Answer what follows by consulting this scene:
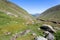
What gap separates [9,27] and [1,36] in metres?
6.36

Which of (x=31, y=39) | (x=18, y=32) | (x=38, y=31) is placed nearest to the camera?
(x=31, y=39)

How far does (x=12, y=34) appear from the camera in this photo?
115 feet

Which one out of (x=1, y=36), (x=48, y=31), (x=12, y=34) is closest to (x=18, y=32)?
(x=12, y=34)

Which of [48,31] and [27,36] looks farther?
[48,31]

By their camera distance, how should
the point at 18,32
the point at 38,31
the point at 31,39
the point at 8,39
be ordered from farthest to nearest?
the point at 38,31 → the point at 18,32 → the point at 31,39 → the point at 8,39

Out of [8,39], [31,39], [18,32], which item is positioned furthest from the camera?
[18,32]

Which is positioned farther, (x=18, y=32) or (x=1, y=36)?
(x=18, y=32)

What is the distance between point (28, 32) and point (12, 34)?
3.85 meters

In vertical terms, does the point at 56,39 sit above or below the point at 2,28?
below

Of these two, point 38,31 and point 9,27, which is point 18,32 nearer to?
point 9,27

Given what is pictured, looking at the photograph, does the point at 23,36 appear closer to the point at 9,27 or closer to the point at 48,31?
the point at 9,27

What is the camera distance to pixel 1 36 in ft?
107

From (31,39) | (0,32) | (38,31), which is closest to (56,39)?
(38,31)

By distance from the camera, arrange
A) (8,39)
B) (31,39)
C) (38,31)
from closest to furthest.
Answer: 1. (8,39)
2. (31,39)
3. (38,31)
